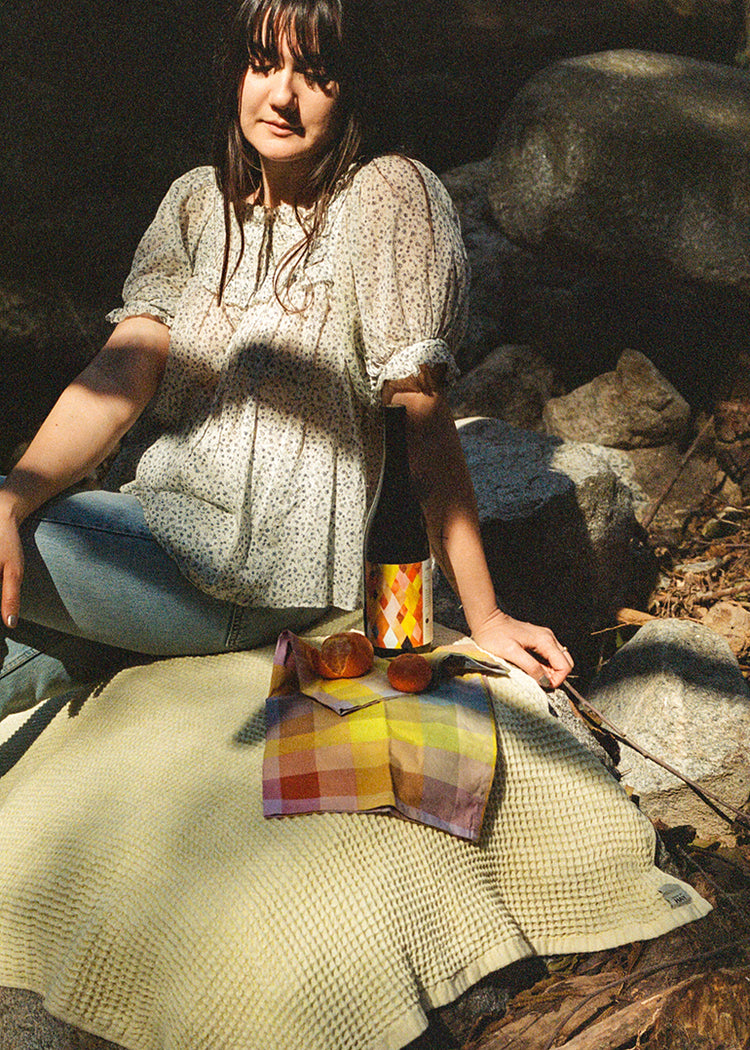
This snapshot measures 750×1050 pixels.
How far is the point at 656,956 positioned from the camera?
186 centimetres

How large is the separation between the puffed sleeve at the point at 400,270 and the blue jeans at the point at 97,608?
630 mm

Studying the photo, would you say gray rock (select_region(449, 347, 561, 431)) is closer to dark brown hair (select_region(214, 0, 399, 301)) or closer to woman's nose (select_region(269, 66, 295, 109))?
dark brown hair (select_region(214, 0, 399, 301))

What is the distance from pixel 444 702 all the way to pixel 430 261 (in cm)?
96

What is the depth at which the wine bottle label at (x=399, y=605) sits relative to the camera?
2080 mm

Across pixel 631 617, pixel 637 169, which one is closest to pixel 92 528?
pixel 631 617

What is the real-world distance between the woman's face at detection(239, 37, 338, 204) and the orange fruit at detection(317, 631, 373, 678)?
1092 mm

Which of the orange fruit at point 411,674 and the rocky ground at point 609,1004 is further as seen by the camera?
the orange fruit at point 411,674

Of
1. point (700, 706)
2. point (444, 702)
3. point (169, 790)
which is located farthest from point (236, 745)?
point (700, 706)

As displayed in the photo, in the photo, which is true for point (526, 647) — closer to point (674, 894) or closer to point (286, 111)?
point (674, 894)

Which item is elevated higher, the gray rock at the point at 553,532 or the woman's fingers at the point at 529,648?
the woman's fingers at the point at 529,648

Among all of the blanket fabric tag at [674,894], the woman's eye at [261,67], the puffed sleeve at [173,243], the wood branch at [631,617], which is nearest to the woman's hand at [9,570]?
Answer: the puffed sleeve at [173,243]

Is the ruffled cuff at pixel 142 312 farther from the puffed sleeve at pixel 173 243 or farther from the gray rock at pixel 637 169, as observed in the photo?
the gray rock at pixel 637 169

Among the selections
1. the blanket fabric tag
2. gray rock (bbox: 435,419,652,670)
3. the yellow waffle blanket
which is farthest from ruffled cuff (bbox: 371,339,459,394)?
the blanket fabric tag

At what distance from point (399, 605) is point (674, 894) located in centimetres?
82
